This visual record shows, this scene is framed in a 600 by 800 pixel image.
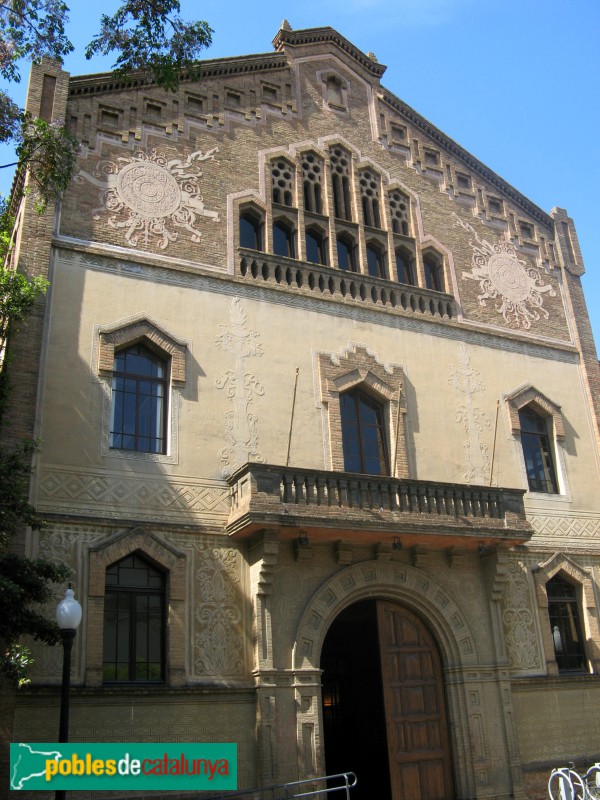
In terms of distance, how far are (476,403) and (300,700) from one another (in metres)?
8.54

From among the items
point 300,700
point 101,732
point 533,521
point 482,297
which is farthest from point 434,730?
point 482,297

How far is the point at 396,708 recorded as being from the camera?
54.9 feet

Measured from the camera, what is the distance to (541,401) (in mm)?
21453

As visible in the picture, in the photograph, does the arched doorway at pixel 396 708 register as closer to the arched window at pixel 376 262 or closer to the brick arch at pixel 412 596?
the brick arch at pixel 412 596

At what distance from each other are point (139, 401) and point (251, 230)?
547cm

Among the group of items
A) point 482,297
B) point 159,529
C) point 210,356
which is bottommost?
point 159,529

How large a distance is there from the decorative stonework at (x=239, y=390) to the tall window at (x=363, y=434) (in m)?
2.16

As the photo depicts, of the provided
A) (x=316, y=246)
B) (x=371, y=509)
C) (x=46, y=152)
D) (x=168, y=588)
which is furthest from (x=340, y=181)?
(x=168, y=588)

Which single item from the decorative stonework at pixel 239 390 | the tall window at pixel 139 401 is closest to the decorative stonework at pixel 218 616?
the decorative stonework at pixel 239 390

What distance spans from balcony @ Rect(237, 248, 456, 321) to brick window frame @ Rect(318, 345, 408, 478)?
4.91 feet

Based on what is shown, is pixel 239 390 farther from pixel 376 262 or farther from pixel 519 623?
pixel 519 623

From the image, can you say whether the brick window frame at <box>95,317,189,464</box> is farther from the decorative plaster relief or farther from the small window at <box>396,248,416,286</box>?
the small window at <box>396,248,416,286</box>

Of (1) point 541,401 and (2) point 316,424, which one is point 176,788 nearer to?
(2) point 316,424

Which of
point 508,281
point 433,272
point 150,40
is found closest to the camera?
point 150,40
